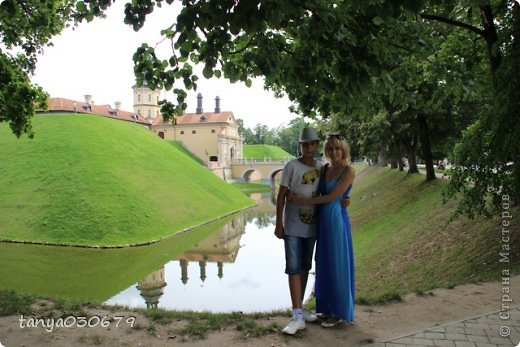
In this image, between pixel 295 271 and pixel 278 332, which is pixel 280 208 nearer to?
pixel 295 271

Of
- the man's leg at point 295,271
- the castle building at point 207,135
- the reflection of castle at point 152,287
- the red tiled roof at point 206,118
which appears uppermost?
the red tiled roof at point 206,118

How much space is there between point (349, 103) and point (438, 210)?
11.4m

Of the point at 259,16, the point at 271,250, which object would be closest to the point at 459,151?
the point at 259,16

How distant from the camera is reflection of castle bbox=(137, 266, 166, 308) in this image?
12.2m

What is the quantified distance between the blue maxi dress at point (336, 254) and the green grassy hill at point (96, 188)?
653 inches

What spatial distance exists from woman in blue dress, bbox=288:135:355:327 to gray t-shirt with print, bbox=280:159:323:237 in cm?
8

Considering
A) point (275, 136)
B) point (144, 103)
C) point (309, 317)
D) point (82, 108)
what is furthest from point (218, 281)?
point (275, 136)

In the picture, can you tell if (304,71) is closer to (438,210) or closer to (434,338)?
(434,338)

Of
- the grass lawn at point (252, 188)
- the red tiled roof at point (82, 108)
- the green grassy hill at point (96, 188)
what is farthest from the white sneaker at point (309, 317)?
the red tiled roof at point (82, 108)

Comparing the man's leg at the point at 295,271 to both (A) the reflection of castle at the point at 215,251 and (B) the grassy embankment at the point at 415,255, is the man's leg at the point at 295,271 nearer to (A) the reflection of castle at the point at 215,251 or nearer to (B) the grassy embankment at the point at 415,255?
(B) the grassy embankment at the point at 415,255

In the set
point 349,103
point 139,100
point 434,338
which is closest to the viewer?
point 434,338

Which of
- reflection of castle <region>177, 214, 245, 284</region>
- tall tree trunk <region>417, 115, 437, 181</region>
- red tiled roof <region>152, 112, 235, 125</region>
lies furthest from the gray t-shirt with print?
red tiled roof <region>152, 112, 235, 125</region>

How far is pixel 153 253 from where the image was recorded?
59.5 feet

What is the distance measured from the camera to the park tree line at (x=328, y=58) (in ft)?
10.2
